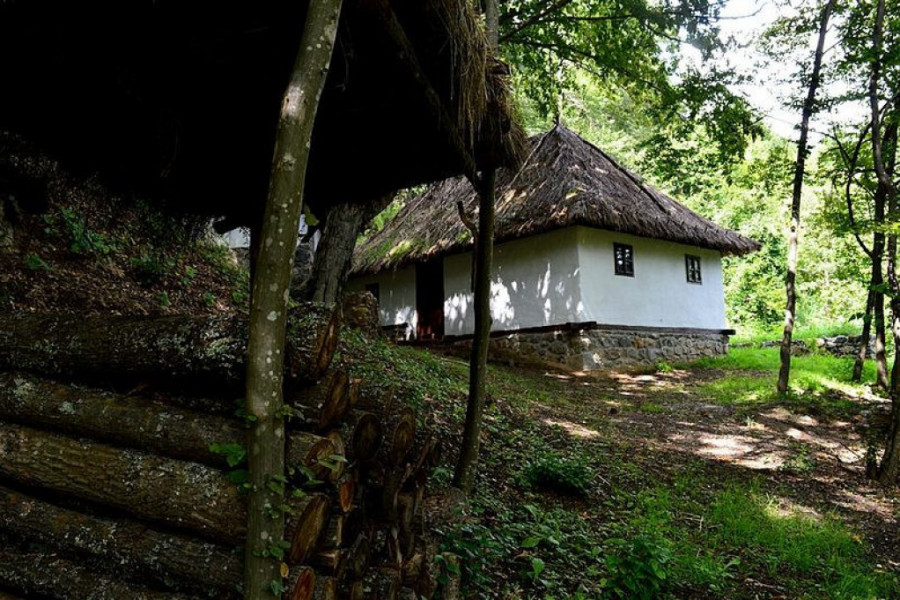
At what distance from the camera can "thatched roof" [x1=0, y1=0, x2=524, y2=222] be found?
3.12m

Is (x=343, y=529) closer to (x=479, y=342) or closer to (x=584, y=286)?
(x=479, y=342)

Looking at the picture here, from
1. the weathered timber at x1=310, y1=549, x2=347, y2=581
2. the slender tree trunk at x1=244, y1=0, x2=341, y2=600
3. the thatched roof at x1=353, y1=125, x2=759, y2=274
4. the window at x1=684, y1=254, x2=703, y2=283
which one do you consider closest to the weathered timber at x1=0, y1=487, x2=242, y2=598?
the slender tree trunk at x1=244, y1=0, x2=341, y2=600

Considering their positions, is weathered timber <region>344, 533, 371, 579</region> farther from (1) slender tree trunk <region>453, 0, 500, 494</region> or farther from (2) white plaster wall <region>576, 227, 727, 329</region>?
(2) white plaster wall <region>576, 227, 727, 329</region>

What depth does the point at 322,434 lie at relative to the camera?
2.53m

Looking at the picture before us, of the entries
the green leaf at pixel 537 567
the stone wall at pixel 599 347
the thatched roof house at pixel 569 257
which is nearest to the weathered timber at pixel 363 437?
the green leaf at pixel 537 567

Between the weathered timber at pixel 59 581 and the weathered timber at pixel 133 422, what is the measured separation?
497mm

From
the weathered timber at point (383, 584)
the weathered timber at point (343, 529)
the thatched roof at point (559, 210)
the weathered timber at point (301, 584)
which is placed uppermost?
the thatched roof at point (559, 210)

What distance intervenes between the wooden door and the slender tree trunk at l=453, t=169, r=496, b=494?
993 cm

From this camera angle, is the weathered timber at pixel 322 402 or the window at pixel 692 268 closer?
the weathered timber at pixel 322 402

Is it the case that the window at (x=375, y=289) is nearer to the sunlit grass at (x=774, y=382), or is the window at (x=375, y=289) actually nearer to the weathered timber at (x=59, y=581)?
the sunlit grass at (x=774, y=382)

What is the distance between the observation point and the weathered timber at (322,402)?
2.53m

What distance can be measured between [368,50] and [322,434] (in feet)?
7.24

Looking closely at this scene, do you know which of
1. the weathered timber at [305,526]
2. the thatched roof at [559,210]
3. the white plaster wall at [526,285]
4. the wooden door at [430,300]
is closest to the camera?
the weathered timber at [305,526]

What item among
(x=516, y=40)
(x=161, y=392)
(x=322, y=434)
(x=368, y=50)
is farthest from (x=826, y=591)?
(x=516, y=40)
